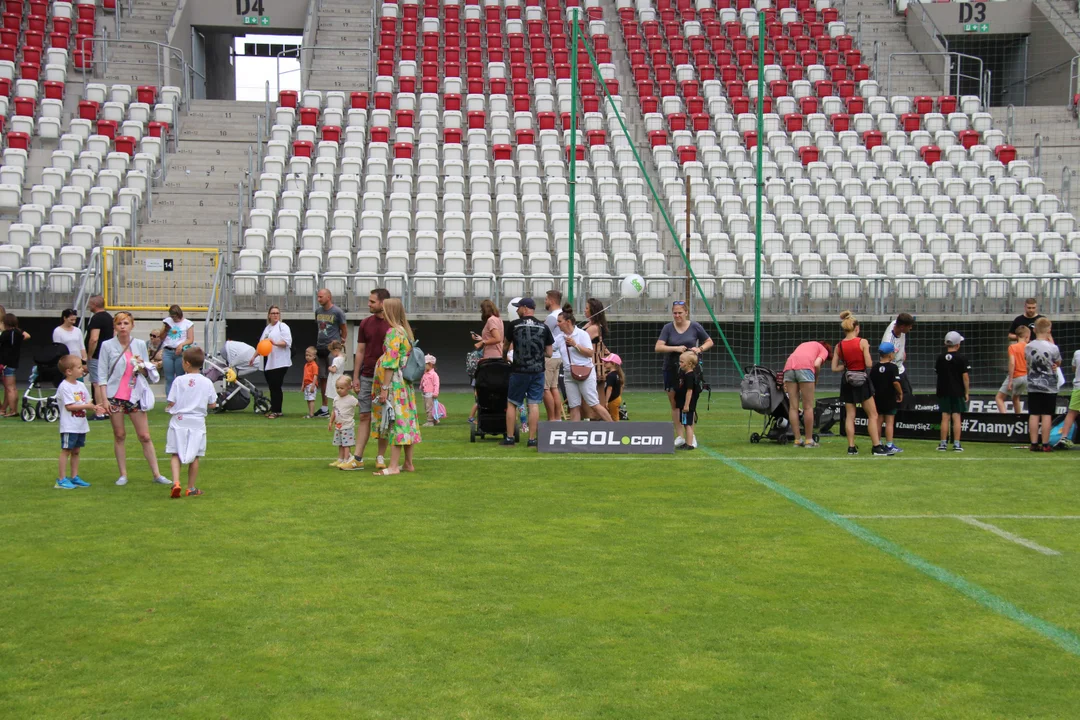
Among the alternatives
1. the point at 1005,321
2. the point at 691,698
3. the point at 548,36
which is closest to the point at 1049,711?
the point at 691,698

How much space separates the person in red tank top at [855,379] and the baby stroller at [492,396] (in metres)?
3.79

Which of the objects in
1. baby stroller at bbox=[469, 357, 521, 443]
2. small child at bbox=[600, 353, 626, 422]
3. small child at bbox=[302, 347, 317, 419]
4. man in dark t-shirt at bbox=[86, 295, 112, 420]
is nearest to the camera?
baby stroller at bbox=[469, 357, 521, 443]

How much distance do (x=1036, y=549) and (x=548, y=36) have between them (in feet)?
91.8

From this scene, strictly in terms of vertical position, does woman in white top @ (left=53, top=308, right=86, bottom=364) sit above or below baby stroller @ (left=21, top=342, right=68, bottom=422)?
above

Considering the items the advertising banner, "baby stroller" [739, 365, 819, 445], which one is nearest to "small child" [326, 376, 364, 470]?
"baby stroller" [739, 365, 819, 445]

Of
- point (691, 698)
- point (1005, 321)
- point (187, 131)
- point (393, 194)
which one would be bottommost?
point (691, 698)

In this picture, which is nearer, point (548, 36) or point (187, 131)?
point (187, 131)

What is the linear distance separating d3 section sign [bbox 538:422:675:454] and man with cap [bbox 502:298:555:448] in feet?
1.35

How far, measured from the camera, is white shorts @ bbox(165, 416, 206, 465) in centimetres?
888

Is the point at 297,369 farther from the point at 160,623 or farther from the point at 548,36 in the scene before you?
the point at 160,623

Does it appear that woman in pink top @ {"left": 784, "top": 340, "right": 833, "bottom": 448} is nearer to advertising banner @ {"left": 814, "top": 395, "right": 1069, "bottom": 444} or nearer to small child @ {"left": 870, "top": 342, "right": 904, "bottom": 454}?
small child @ {"left": 870, "top": 342, "right": 904, "bottom": 454}

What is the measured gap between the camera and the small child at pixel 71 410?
9.10 metres

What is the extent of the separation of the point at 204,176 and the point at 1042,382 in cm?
2000

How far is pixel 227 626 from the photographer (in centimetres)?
541
